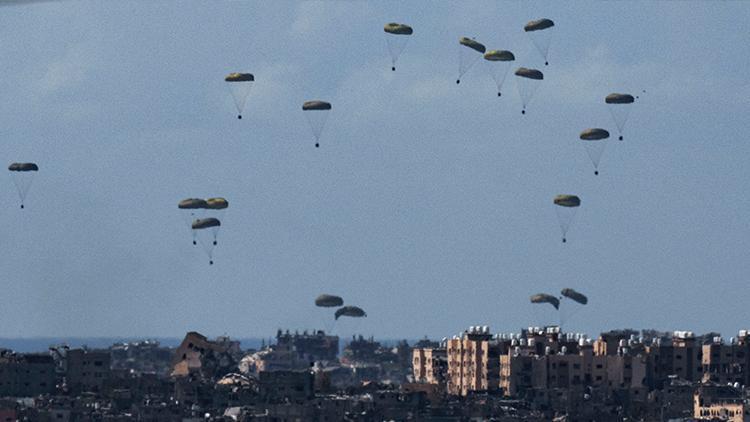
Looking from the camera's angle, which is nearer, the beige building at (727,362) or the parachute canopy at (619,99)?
the parachute canopy at (619,99)

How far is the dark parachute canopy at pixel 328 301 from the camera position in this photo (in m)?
123

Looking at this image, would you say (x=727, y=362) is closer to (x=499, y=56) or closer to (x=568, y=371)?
(x=568, y=371)

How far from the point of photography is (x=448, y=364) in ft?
430

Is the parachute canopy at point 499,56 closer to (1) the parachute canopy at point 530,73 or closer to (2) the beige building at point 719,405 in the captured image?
(1) the parachute canopy at point 530,73

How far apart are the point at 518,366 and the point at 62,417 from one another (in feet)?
100.0

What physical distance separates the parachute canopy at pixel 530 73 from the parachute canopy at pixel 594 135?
2.74 metres

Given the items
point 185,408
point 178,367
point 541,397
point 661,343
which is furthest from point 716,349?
point 185,408

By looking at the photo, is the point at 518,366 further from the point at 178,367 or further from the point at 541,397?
the point at 178,367

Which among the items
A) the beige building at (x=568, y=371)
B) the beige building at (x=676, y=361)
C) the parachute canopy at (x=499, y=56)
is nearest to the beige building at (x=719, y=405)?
the beige building at (x=568, y=371)

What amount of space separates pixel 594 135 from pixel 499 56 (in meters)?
4.55

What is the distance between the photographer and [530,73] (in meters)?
95.6

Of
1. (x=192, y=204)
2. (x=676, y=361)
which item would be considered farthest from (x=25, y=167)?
(x=676, y=361)

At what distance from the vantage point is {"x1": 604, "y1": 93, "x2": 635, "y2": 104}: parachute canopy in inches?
3617

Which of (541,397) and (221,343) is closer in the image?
(541,397)
